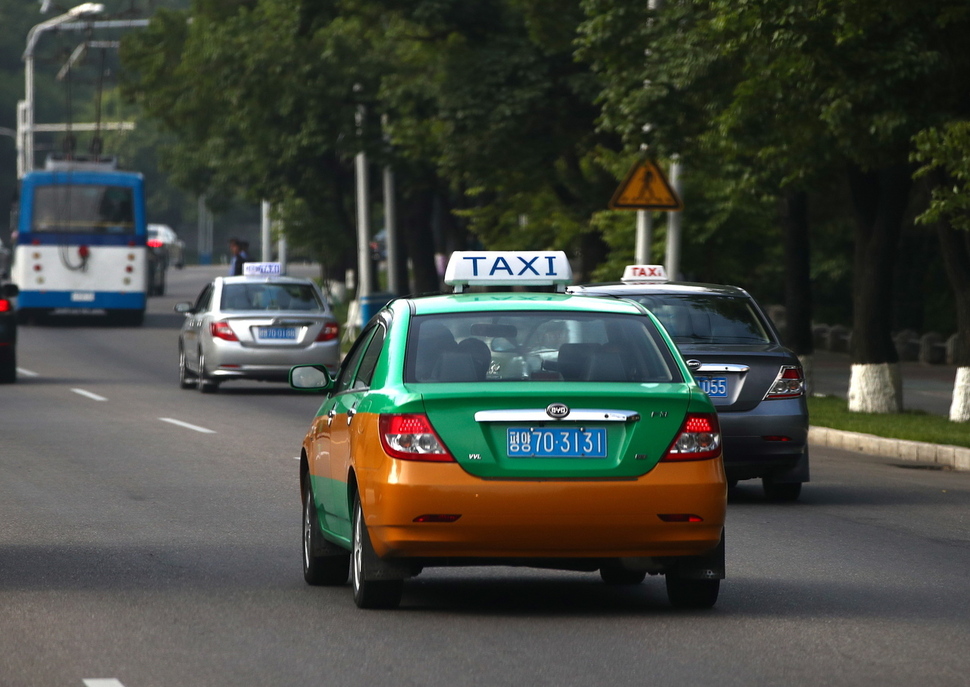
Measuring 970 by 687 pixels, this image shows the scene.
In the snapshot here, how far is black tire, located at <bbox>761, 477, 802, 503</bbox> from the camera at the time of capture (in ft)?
45.9

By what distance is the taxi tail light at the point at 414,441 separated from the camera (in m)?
8.09

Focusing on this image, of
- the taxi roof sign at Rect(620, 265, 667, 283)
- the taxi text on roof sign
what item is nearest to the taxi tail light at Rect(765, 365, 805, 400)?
the taxi roof sign at Rect(620, 265, 667, 283)

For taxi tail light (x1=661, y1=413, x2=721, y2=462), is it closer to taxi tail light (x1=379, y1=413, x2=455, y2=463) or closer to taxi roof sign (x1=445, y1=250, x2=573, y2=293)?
taxi tail light (x1=379, y1=413, x2=455, y2=463)

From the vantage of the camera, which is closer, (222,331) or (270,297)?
(222,331)

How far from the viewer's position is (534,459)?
26.6 ft

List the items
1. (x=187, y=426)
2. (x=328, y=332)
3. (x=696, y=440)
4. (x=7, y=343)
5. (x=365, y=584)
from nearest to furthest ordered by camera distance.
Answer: (x=696, y=440)
(x=365, y=584)
(x=187, y=426)
(x=328, y=332)
(x=7, y=343)

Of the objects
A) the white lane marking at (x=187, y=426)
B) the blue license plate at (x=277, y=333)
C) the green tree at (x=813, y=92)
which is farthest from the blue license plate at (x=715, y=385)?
the blue license plate at (x=277, y=333)

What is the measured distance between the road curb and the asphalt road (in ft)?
4.72

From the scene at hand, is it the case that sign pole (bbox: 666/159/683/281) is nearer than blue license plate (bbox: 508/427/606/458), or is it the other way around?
blue license plate (bbox: 508/427/606/458)

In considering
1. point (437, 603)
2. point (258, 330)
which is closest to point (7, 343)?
point (258, 330)

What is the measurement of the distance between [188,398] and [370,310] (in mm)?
13695

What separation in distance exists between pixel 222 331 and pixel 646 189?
5.80m

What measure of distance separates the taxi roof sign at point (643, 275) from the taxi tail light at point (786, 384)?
5.58 ft

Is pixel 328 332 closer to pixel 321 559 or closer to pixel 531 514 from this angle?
pixel 321 559
